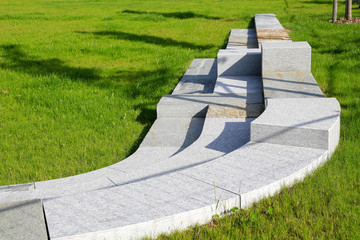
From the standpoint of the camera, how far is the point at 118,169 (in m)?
3.61

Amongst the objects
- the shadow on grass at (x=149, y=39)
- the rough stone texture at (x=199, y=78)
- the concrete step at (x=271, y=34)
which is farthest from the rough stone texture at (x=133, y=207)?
the shadow on grass at (x=149, y=39)

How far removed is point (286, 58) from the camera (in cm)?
580

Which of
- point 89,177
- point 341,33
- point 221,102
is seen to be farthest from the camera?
point 341,33

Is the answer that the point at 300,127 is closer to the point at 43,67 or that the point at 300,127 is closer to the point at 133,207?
the point at 133,207

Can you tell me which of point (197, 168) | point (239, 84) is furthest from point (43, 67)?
point (197, 168)

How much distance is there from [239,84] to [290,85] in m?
1.10

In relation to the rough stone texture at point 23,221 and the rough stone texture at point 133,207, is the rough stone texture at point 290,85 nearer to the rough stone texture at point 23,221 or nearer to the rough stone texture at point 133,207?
the rough stone texture at point 133,207

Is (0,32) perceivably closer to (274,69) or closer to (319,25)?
(319,25)

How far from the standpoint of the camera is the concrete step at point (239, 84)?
18.9 feet

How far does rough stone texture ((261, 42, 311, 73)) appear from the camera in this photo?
5.72 metres

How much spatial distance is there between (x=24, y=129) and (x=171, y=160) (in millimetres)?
2492

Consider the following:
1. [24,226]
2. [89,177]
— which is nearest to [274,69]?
[89,177]

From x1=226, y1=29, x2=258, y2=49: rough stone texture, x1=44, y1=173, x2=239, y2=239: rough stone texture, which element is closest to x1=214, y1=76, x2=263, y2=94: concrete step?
x1=226, y1=29, x2=258, y2=49: rough stone texture

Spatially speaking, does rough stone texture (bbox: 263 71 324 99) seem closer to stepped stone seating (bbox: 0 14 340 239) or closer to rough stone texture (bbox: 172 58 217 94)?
stepped stone seating (bbox: 0 14 340 239)
